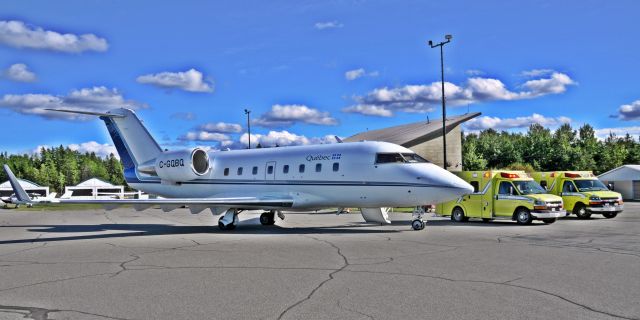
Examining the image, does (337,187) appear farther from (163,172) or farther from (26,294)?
(26,294)

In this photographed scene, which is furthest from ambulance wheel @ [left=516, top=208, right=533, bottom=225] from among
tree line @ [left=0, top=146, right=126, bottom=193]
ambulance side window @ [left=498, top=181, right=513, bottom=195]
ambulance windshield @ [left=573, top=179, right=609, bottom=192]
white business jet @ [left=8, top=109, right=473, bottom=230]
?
tree line @ [left=0, top=146, right=126, bottom=193]

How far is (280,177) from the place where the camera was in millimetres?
20672

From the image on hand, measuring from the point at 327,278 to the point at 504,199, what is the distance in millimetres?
14963

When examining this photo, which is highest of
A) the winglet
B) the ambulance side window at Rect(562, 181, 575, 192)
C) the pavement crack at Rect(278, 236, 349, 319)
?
the ambulance side window at Rect(562, 181, 575, 192)

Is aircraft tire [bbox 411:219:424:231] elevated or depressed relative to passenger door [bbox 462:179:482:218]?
depressed

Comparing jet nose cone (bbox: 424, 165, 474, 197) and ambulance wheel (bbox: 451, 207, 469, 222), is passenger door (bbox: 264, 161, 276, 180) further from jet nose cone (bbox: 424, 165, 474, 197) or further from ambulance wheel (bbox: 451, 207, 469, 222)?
ambulance wheel (bbox: 451, 207, 469, 222)

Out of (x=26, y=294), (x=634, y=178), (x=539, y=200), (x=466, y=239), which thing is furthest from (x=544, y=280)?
(x=634, y=178)

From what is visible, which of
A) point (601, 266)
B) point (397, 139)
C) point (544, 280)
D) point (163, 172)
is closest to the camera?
point (544, 280)

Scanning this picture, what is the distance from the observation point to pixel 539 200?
21109 millimetres

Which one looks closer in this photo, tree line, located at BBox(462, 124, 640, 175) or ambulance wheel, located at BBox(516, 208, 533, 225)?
ambulance wheel, located at BBox(516, 208, 533, 225)

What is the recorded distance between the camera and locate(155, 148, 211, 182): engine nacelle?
23.0 metres

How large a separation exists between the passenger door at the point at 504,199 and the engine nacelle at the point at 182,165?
1184 cm

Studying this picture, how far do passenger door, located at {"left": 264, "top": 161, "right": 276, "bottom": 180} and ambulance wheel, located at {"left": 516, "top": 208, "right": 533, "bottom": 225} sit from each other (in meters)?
9.55

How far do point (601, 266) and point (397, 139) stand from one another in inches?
2266
